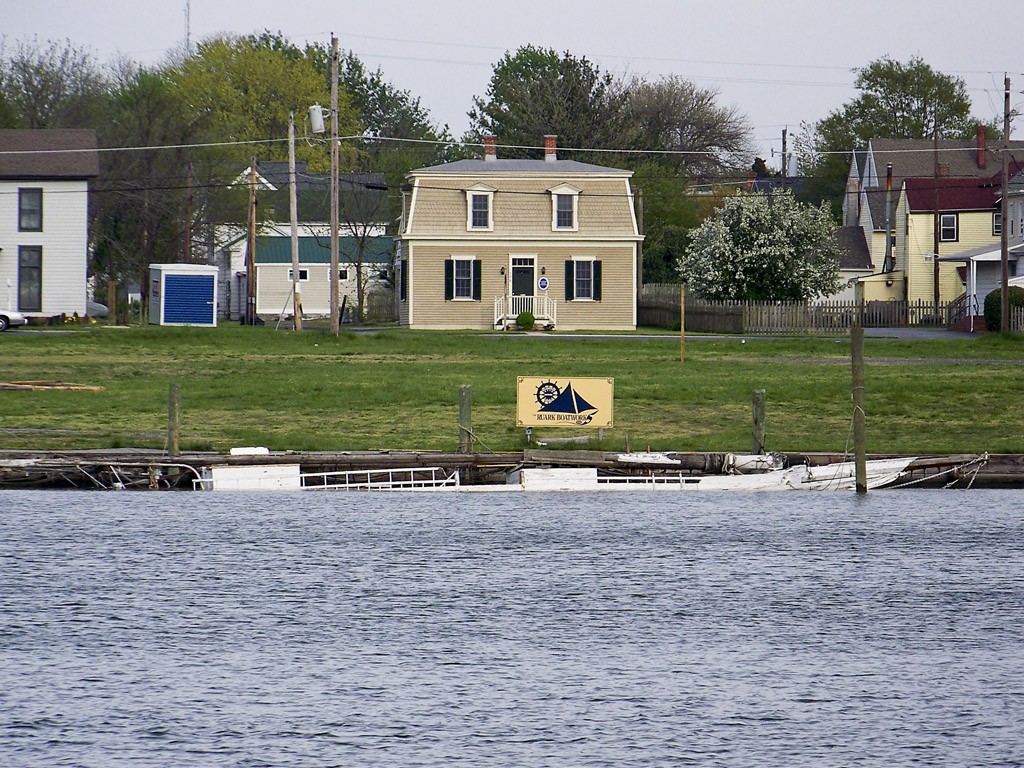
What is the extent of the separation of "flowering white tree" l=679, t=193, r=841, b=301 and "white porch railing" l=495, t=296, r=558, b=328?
8.35 meters

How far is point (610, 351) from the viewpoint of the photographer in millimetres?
48250

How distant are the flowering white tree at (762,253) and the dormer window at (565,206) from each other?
22.7 ft

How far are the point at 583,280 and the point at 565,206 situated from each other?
3.19 meters

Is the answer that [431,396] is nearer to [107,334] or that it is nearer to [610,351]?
[610,351]

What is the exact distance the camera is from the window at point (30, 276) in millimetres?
63812

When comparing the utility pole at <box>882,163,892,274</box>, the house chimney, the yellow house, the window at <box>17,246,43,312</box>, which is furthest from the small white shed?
the utility pole at <box>882,163,892,274</box>

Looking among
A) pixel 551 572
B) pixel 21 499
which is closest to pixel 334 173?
pixel 21 499

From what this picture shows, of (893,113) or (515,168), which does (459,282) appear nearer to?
(515,168)

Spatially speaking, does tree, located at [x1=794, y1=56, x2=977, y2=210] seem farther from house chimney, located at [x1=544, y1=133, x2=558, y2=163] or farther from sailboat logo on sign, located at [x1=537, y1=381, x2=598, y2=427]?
sailboat logo on sign, located at [x1=537, y1=381, x2=598, y2=427]

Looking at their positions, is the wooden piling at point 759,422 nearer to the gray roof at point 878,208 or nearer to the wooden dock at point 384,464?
the wooden dock at point 384,464

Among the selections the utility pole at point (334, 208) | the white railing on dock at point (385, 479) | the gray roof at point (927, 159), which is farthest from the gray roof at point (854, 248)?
the white railing on dock at point (385, 479)

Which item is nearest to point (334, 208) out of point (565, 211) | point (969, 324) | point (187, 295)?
point (187, 295)

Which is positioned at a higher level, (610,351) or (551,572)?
(610,351)

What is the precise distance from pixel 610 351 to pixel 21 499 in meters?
24.1
